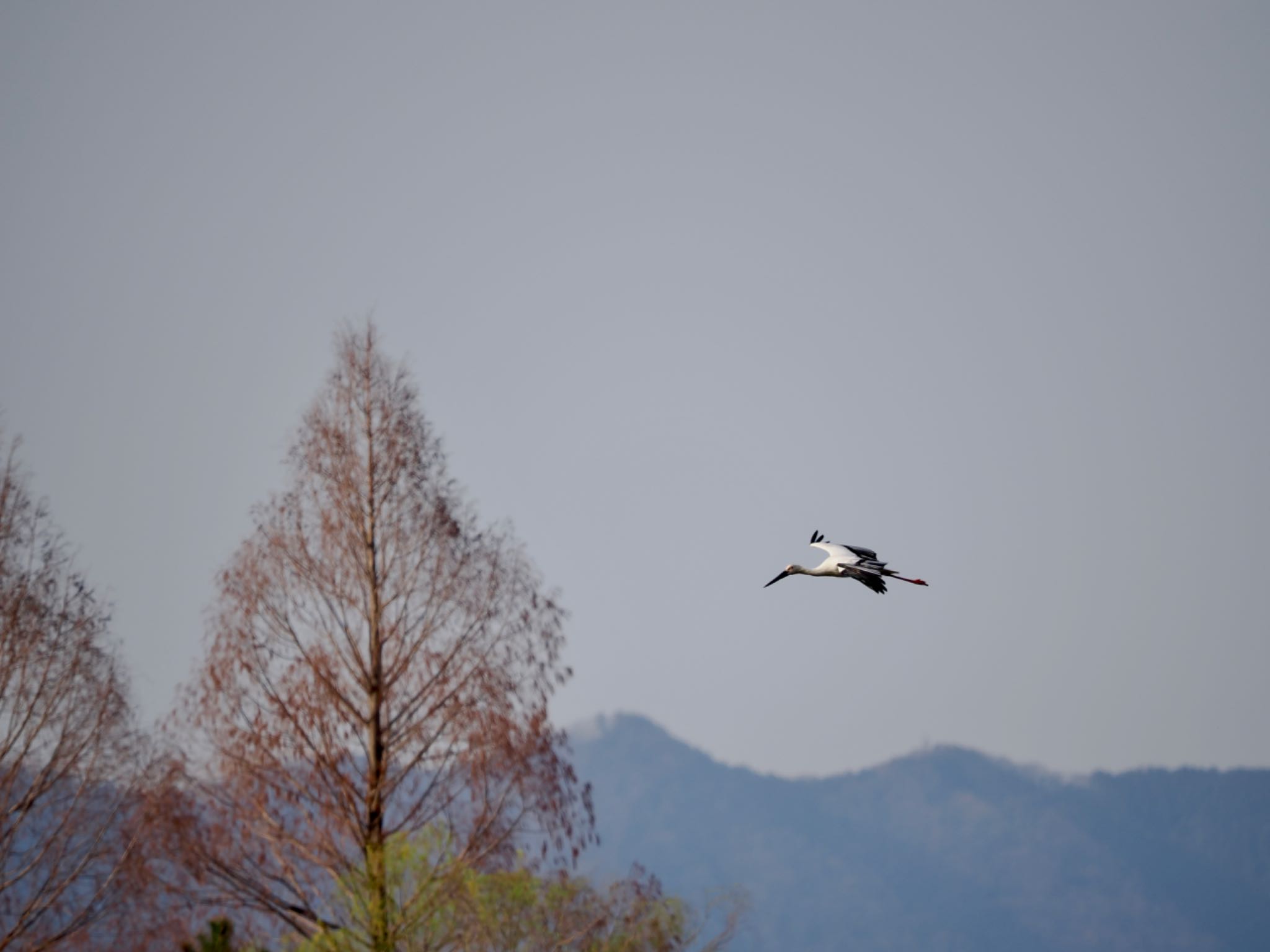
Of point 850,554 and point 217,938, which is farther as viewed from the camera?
point 217,938

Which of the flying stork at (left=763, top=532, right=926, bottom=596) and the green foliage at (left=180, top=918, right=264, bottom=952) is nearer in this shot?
the flying stork at (left=763, top=532, right=926, bottom=596)

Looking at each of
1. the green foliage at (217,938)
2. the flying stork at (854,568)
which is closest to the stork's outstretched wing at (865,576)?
the flying stork at (854,568)

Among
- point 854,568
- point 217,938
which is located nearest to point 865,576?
point 854,568

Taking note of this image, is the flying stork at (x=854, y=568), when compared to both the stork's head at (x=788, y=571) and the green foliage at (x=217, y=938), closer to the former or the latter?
the stork's head at (x=788, y=571)

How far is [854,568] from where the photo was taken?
363 inches

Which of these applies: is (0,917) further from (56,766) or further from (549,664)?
(549,664)

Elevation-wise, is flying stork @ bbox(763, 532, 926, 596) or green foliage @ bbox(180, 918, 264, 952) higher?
flying stork @ bbox(763, 532, 926, 596)

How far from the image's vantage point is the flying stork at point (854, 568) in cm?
907

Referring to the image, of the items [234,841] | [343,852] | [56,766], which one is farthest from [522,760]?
[56,766]

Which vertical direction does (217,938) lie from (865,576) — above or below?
below

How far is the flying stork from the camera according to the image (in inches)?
357

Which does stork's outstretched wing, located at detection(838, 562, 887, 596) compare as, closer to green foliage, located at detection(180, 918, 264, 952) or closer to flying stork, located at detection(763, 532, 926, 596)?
flying stork, located at detection(763, 532, 926, 596)

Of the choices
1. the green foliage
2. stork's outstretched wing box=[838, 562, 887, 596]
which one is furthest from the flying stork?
the green foliage

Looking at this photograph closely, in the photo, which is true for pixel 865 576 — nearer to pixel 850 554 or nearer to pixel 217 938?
pixel 850 554
